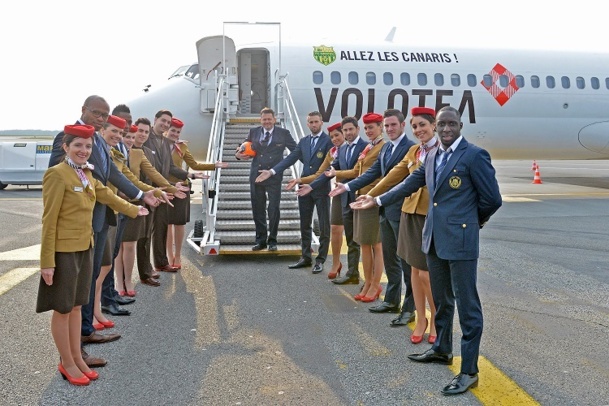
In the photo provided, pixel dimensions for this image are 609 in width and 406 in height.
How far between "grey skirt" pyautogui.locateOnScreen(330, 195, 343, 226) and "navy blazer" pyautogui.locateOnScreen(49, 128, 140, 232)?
2.86 m

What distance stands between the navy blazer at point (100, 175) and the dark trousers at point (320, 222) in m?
3.31

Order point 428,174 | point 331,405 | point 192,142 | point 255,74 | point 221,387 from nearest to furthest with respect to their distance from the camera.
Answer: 1. point 331,405
2. point 221,387
3. point 428,174
4. point 192,142
5. point 255,74

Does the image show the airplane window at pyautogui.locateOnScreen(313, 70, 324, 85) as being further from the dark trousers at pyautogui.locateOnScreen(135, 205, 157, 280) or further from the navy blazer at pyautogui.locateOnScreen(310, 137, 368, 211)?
the dark trousers at pyautogui.locateOnScreen(135, 205, 157, 280)

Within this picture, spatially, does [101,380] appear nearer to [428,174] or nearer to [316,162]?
[428,174]

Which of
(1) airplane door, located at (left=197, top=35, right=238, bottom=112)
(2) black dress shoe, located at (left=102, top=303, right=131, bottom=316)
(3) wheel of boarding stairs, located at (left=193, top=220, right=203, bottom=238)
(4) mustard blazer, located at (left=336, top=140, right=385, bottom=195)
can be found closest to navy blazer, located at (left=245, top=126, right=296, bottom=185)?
(3) wheel of boarding stairs, located at (left=193, top=220, right=203, bottom=238)

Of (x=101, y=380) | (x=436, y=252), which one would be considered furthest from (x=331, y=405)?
(x=101, y=380)

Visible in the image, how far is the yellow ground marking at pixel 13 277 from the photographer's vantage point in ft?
23.8

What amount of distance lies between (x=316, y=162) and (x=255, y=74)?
8.28m

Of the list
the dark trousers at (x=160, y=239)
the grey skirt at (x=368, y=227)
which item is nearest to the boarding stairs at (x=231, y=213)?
the dark trousers at (x=160, y=239)

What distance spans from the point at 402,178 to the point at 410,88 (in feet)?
36.2

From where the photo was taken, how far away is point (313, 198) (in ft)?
27.4

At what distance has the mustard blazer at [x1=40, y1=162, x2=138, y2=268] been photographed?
4141 millimetres

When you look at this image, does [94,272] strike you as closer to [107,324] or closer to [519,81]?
[107,324]

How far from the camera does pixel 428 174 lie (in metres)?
4.63
